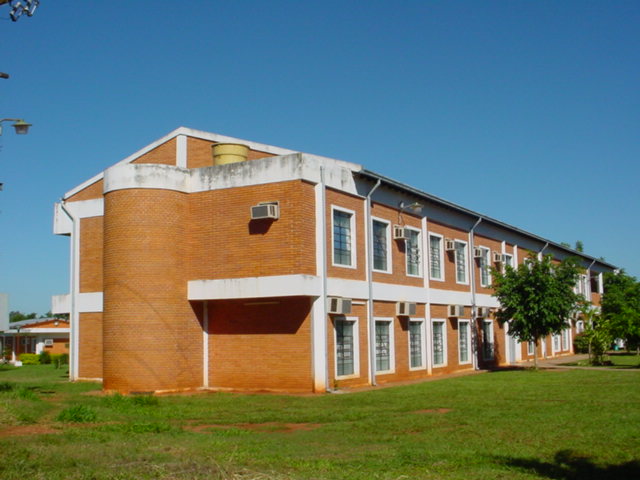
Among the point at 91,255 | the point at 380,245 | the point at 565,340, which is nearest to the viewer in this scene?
the point at 380,245

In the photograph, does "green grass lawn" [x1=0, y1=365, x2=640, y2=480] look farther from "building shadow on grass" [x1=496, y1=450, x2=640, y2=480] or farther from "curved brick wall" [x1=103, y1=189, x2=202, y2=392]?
"curved brick wall" [x1=103, y1=189, x2=202, y2=392]

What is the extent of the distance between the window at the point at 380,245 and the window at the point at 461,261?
6.38 meters

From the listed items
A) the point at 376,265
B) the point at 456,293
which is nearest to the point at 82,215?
the point at 376,265

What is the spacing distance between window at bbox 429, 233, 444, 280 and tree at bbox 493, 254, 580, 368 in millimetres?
2202

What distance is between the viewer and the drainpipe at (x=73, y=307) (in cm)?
2650

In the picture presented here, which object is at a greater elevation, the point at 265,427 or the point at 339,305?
the point at 339,305

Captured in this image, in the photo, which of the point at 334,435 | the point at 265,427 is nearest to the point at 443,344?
the point at 265,427

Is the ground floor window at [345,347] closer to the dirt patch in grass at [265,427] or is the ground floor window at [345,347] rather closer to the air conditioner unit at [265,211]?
the air conditioner unit at [265,211]

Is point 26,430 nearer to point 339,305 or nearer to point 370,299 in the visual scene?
point 339,305

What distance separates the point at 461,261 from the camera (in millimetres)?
31750

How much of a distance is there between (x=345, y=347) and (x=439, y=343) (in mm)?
7662

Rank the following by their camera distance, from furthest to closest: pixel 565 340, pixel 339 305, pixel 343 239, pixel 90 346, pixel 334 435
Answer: pixel 565 340 → pixel 90 346 → pixel 343 239 → pixel 339 305 → pixel 334 435

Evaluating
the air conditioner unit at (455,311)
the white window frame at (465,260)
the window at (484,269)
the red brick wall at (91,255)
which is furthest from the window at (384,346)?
the window at (484,269)

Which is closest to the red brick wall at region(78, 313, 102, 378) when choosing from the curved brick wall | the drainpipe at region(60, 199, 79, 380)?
the drainpipe at region(60, 199, 79, 380)
